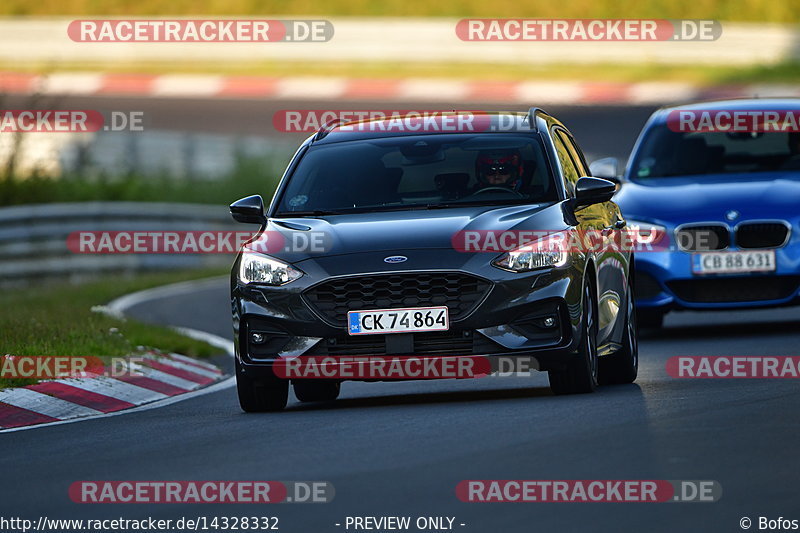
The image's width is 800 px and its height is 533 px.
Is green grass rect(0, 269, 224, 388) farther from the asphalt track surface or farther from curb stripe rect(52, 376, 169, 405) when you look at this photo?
the asphalt track surface

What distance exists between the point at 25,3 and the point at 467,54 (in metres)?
13.6

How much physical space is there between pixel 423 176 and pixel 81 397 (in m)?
2.66

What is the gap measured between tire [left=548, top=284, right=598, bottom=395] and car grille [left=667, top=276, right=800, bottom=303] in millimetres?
3680

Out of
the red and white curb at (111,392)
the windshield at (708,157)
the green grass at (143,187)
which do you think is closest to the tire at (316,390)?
the red and white curb at (111,392)

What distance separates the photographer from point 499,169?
37.0ft

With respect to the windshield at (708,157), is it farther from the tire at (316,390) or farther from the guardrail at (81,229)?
the guardrail at (81,229)

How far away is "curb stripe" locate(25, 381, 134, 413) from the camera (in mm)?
11891

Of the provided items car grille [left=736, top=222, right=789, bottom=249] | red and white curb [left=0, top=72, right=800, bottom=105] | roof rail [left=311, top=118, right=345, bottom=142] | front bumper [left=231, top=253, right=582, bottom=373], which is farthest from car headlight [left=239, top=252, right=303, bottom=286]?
red and white curb [left=0, top=72, right=800, bottom=105]

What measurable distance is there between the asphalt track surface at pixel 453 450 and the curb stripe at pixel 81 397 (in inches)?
19.2

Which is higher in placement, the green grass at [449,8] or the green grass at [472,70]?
the green grass at [449,8]

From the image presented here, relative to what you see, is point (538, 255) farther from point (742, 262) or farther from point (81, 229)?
point (81, 229)

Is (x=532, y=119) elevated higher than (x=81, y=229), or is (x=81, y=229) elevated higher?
(x=532, y=119)

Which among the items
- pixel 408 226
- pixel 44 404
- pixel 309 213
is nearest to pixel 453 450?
pixel 408 226

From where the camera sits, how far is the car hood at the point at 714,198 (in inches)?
559
